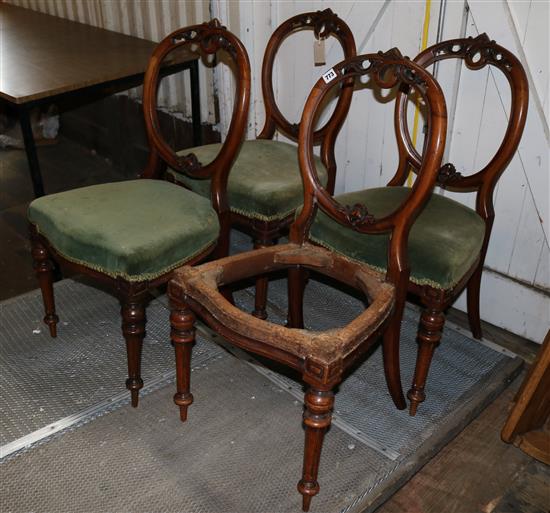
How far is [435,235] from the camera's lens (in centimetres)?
175

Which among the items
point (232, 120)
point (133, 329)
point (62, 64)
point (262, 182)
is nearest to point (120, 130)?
point (62, 64)

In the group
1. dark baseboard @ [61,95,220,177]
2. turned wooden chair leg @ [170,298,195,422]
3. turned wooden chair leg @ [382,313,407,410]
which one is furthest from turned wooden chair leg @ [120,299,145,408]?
dark baseboard @ [61,95,220,177]

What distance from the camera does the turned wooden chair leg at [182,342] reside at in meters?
1.62

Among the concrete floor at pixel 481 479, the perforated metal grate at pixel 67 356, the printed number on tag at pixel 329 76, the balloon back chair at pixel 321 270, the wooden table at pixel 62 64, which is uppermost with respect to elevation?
the printed number on tag at pixel 329 76

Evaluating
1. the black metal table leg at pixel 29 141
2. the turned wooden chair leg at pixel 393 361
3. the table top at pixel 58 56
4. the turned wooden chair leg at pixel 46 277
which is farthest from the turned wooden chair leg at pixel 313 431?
the table top at pixel 58 56

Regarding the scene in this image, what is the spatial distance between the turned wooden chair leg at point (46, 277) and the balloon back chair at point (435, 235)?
2.78ft

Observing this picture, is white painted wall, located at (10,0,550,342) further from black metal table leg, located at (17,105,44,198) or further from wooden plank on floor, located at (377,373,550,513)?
black metal table leg, located at (17,105,44,198)

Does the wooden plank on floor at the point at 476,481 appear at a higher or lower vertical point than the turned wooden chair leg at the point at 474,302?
lower

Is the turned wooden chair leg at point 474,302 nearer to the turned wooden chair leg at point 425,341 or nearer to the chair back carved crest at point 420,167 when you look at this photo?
the turned wooden chair leg at point 425,341

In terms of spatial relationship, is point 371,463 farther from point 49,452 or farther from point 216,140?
point 216,140

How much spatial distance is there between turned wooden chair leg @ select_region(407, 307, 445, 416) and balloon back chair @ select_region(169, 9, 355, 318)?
1.95 feet

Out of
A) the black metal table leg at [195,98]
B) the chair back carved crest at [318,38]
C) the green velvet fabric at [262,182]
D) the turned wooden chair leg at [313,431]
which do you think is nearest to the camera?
the turned wooden chair leg at [313,431]

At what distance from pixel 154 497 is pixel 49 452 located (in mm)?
343

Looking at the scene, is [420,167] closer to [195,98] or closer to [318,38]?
[318,38]
